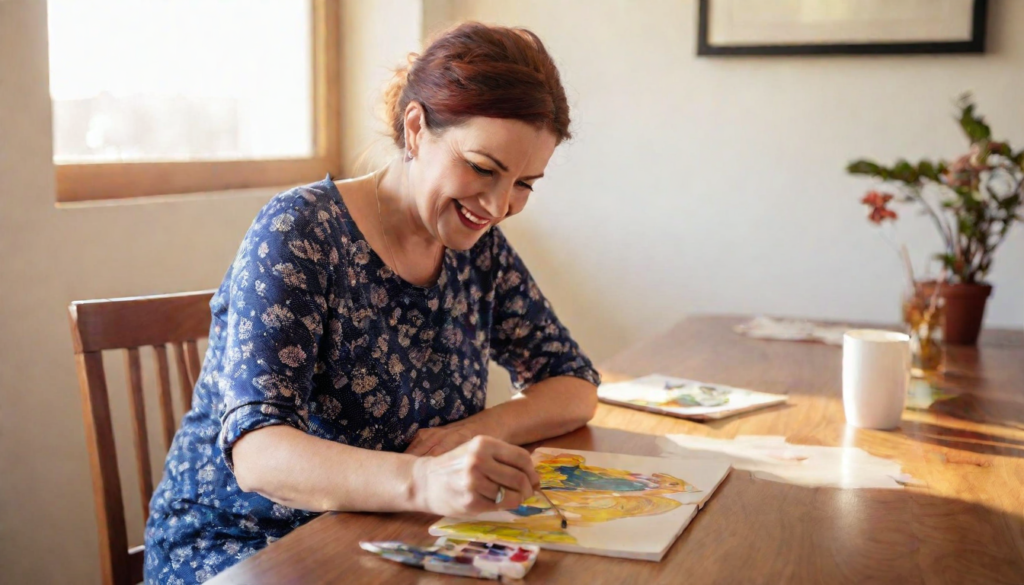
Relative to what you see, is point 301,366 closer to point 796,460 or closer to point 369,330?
point 369,330

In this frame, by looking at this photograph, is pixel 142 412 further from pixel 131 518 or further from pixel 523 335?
pixel 131 518

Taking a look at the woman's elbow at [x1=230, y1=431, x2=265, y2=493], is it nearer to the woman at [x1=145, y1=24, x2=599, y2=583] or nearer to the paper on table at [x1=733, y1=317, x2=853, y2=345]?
the woman at [x1=145, y1=24, x2=599, y2=583]

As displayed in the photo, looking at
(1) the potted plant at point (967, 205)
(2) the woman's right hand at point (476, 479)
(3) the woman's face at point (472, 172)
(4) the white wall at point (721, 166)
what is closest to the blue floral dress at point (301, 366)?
(3) the woman's face at point (472, 172)

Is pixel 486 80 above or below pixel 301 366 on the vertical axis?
above

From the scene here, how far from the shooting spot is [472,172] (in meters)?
1.28

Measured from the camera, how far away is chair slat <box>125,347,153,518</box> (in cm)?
145

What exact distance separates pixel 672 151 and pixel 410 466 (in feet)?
7.47

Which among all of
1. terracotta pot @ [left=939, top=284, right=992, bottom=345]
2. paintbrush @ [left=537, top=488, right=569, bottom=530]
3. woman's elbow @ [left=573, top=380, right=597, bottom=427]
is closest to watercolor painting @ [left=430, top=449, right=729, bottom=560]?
paintbrush @ [left=537, top=488, right=569, bottom=530]

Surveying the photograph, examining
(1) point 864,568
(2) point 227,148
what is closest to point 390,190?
(1) point 864,568

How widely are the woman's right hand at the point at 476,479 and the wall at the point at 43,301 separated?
845mm

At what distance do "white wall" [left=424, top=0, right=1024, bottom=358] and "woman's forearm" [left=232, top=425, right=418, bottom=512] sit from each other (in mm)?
2106

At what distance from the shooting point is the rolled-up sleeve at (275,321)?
111 centimetres

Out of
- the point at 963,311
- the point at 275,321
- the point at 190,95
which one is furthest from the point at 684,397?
the point at 190,95

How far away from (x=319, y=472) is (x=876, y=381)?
0.82 meters
